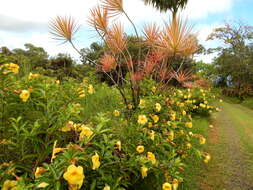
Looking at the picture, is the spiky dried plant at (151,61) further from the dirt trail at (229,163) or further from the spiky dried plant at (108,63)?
the dirt trail at (229,163)

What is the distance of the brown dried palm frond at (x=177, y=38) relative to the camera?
2.02 metres

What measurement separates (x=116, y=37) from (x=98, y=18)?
1.12 ft

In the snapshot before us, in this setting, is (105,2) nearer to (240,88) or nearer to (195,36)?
(195,36)

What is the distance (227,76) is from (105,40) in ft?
57.6

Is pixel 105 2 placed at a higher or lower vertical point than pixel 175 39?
higher

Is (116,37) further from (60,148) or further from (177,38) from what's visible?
(60,148)

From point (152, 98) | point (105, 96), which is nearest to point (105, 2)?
point (152, 98)

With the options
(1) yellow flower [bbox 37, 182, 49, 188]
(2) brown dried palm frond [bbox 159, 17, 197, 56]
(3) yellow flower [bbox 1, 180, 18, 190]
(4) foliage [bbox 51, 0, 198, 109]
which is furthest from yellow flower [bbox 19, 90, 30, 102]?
(2) brown dried palm frond [bbox 159, 17, 197, 56]

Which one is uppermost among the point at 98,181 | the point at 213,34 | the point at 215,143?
the point at 213,34

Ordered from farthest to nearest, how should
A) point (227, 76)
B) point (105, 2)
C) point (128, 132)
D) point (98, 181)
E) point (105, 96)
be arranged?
point (227, 76), point (105, 96), point (105, 2), point (128, 132), point (98, 181)

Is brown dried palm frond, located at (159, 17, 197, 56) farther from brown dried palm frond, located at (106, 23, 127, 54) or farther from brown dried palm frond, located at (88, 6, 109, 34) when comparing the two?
brown dried palm frond, located at (88, 6, 109, 34)

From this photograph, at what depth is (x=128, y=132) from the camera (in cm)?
144

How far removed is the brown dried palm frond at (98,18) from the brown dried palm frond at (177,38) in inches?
32.4

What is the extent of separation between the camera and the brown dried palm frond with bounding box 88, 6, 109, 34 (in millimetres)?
2338
